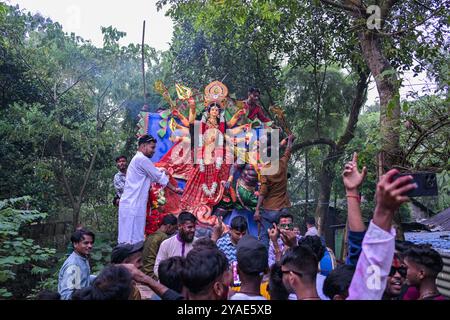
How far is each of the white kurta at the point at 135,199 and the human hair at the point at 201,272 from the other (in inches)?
153

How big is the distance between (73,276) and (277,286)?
6.01 ft

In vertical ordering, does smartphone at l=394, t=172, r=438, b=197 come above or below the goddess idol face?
below

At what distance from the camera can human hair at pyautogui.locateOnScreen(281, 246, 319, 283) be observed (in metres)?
2.76

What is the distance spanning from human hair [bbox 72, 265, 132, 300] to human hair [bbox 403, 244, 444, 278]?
1.97 m

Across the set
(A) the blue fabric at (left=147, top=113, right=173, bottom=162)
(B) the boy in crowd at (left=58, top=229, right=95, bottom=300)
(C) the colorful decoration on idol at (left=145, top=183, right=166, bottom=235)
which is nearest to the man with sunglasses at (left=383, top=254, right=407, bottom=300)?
(B) the boy in crowd at (left=58, top=229, right=95, bottom=300)

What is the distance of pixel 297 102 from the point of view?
1415cm

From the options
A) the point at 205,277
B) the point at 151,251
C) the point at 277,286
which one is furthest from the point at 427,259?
the point at 151,251

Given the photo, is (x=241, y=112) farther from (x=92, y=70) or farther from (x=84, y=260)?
(x=84, y=260)

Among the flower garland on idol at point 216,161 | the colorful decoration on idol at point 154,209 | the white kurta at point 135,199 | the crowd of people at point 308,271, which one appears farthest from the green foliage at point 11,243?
the flower garland on idol at point 216,161

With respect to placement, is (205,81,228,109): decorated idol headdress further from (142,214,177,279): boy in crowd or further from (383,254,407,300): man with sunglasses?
(383,254,407,300): man with sunglasses

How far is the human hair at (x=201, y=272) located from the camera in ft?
8.64

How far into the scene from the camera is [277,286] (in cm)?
350

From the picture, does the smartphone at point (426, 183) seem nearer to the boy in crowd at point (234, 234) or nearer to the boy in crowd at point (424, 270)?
the boy in crowd at point (424, 270)
